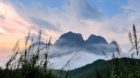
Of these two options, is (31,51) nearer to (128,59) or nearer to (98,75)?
(98,75)

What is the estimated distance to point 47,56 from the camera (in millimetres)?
8219

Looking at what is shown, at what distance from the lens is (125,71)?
839cm

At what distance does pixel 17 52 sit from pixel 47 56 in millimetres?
960

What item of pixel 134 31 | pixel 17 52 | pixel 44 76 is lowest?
pixel 44 76

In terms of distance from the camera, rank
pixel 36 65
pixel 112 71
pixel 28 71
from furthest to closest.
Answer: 1. pixel 112 71
2. pixel 36 65
3. pixel 28 71

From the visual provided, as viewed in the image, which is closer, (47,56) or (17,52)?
(17,52)

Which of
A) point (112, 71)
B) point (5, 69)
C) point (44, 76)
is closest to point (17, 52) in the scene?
point (5, 69)

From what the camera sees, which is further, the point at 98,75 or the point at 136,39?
the point at 98,75

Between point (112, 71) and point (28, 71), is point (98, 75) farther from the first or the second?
point (28, 71)

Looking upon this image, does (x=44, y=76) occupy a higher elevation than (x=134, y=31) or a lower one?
lower

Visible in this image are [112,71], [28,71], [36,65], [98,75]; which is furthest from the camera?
[98,75]

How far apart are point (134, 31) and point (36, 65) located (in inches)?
98.1

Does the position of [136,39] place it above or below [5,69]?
above

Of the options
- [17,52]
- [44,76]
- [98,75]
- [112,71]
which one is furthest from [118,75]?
[17,52]
